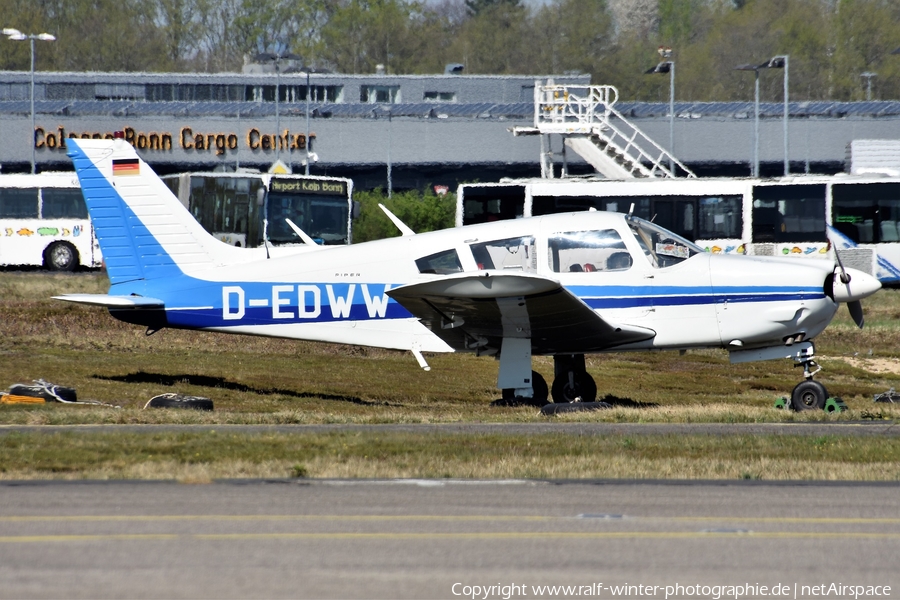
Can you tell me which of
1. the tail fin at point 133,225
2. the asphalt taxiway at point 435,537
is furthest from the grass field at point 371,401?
the tail fin at point 133,225

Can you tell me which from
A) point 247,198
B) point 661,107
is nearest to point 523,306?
point 247,198

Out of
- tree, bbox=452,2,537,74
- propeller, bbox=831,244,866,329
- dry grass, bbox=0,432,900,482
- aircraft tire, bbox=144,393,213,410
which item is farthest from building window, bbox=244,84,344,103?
dry grass, bbox=0,432,900,482

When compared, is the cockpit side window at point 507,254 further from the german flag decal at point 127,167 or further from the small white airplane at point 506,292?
the german flag decal at point 127,167

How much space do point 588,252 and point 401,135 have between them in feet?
169

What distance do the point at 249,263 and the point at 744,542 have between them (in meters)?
10.3

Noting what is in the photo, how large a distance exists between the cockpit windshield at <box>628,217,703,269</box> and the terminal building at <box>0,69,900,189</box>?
158ft

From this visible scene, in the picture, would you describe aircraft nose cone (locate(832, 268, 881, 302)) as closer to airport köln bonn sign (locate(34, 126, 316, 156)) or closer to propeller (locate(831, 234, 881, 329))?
propeller (locate(831, 234, 881, 329))

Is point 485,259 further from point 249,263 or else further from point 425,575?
point 425,575

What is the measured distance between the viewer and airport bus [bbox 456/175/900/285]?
102 ft

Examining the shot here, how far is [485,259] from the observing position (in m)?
14.2

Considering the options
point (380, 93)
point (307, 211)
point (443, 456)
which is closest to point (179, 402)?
point (443, 456)

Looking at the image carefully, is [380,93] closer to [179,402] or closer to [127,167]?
[127,167]

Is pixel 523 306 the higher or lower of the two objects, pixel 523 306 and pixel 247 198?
the lower

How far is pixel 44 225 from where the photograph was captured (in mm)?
37031
